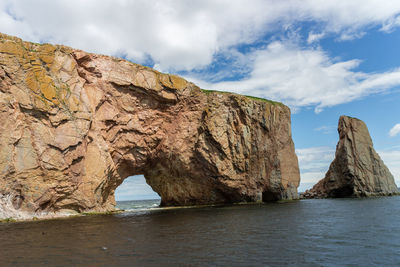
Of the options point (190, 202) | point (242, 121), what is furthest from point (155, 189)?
point (242, 121)

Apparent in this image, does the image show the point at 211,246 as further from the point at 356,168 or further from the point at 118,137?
the point at 356,168

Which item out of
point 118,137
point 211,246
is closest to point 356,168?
point 118,137

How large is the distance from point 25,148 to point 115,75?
1339cm

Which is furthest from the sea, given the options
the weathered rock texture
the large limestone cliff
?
the weathered rock texture

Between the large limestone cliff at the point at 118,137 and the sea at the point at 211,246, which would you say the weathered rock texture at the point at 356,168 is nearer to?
the large limestone cliff at the point at 118,137

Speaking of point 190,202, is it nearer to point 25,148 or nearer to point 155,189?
point 155,189

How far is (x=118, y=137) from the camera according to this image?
36.9m

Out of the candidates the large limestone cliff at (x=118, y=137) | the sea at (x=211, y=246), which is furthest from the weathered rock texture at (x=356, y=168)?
the sea at (x=211, y=246)

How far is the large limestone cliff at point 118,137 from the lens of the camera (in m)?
27.5

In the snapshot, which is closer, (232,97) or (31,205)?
(31,205)

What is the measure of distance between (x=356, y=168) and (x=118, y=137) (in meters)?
50.8

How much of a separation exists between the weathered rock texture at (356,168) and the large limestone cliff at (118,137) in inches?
698

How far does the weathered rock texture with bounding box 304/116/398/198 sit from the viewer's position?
62.6m

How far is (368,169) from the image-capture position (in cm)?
6331
